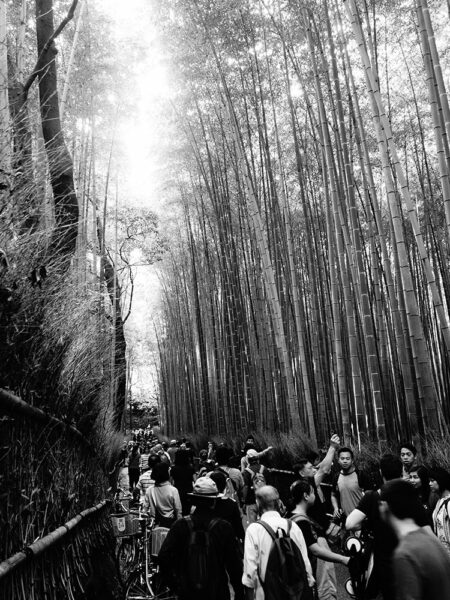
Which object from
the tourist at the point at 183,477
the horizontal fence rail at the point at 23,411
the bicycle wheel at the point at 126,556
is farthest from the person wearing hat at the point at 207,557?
the tourist at the point at 183,477

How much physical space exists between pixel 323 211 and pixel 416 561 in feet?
25.1

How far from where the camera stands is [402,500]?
1.58m

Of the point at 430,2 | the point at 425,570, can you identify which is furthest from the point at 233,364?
the point at 425,570

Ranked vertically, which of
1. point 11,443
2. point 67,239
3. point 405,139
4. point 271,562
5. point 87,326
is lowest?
point 271,562

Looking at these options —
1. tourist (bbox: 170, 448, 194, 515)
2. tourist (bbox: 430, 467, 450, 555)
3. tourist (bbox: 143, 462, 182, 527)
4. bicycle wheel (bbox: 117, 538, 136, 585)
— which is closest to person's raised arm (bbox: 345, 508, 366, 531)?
tourist (bbox: 430, 467, 450, 555)

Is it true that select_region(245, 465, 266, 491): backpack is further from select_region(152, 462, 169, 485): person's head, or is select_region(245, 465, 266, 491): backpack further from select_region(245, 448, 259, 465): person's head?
select_region(152, 462, 169, 485): person's head

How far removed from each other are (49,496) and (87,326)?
99cm

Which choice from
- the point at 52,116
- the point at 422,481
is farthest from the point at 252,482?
the point at 52,116

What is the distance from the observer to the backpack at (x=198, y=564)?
6.84ft

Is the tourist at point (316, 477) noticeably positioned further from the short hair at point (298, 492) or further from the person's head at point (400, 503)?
the person's head at point (400, 503)

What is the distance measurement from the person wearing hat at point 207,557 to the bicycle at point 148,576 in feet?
3.60

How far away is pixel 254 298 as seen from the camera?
9.00 meters

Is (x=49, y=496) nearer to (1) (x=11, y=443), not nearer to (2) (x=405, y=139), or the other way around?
(1) (x=11, y=443)

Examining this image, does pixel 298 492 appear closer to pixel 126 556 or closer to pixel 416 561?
pixel 416 561
